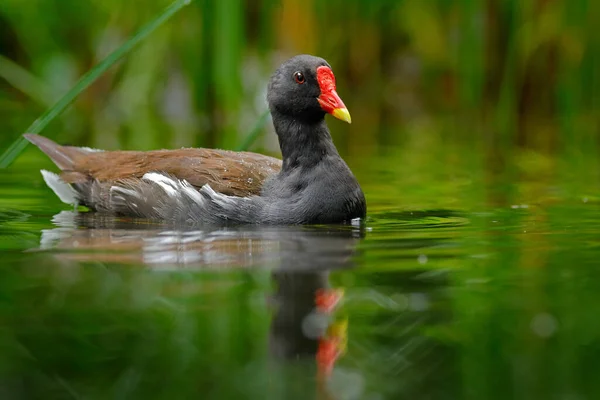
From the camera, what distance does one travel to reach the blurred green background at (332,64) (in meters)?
9.18

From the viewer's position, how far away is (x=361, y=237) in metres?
4.82

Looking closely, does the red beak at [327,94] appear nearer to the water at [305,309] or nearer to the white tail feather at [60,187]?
the water at [305,309]

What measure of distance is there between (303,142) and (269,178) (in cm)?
28

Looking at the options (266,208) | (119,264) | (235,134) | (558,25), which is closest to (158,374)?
(119,264)

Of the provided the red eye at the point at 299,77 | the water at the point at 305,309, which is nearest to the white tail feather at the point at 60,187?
the water at the point at 305,309

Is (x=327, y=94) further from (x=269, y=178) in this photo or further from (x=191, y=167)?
(x=191, y=167)

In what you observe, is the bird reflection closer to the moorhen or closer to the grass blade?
the moorhen

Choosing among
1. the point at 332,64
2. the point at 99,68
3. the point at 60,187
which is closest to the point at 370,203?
the point at 60,187

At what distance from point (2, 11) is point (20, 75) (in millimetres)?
662

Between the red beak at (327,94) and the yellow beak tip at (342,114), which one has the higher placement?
the red beak at (327,94)

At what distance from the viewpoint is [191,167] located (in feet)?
18.8

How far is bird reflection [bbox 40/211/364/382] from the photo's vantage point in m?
2.94

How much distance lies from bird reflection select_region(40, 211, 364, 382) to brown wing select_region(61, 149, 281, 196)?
1.00ft

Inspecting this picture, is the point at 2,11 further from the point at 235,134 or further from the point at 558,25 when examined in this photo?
the point at 558,25
